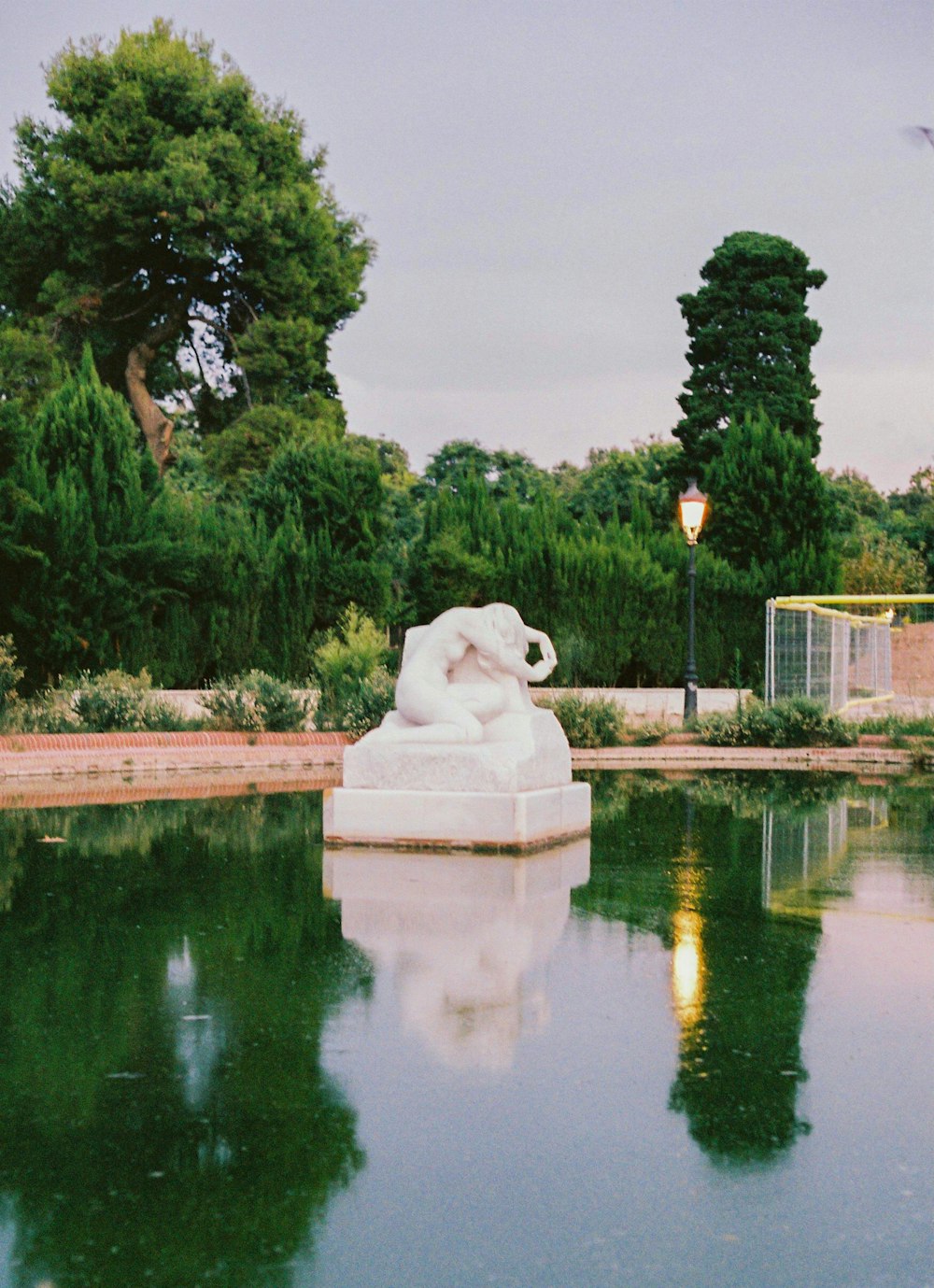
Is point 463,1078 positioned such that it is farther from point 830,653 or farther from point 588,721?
point 830,653

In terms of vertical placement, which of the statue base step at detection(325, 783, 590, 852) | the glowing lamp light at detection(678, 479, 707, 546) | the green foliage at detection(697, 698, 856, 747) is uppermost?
the glowing lamp light at detection(678, 479, 707, 546)

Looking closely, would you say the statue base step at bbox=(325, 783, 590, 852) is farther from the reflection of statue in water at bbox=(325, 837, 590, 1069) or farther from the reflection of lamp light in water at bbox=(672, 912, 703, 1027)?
the reflection of lamp light in water at bbox=(672, 912, 703, 1027)

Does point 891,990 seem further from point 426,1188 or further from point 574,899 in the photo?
point 426,1188

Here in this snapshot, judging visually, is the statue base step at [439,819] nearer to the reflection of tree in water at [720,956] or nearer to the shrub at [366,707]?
the reflection of tree in water at [720,956]

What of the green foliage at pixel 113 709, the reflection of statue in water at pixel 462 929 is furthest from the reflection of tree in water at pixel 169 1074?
the green foliage at pixel 113 709

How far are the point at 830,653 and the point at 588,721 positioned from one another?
7557 mm

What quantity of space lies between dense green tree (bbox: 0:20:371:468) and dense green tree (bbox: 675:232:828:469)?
964 cm

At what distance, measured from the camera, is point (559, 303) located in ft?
111

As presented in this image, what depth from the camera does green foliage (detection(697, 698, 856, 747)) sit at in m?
20.0

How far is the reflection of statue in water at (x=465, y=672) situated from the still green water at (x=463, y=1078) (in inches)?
56.6

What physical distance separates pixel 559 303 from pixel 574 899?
2730cm

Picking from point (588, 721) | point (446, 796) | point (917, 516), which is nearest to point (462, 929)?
point (446, 796)

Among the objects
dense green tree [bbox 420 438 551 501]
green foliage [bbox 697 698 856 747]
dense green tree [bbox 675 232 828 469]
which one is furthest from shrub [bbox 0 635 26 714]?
dense green tree [bbox 420 438 551 501]

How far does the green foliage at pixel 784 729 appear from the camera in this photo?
20031 millimetres
